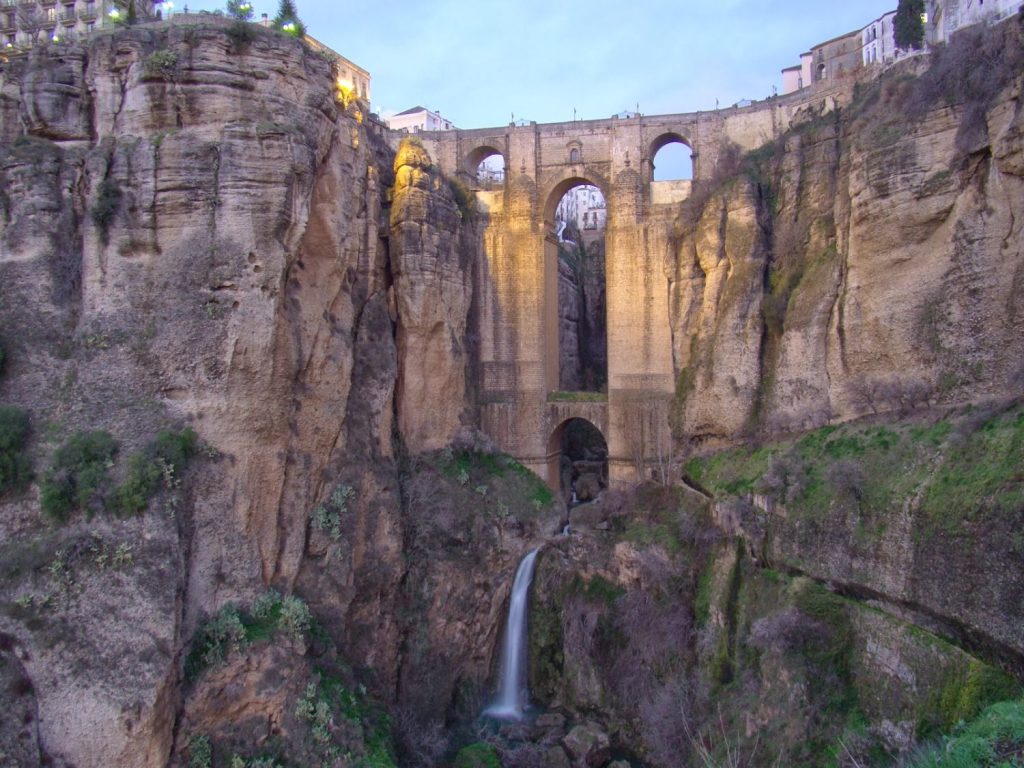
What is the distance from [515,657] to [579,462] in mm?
9061

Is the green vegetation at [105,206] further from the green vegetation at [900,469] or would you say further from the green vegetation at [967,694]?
the green vegetation at [967,694]

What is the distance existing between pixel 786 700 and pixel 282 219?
1155cm

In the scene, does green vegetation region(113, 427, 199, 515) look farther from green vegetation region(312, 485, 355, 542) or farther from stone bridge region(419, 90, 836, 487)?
stone bridge region(419, 90, 836, 487)

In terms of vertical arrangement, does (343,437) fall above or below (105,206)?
below

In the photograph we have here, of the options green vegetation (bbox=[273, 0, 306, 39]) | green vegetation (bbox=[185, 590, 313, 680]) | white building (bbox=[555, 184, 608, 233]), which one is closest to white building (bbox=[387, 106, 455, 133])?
white building (bbox=[555, 184, 608, 233])

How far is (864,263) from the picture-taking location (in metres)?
15.9

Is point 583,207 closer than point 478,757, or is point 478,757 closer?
point 478,757

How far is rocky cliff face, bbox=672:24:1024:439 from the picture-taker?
13.4 meters

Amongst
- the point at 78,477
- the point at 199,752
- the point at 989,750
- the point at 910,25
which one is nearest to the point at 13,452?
the point at 78,477

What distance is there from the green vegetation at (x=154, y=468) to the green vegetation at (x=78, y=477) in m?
0.31

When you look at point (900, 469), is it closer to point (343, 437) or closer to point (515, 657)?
point (515, 657)

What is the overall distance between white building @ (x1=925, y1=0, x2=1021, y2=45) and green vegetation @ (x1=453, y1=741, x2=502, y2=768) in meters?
16.6

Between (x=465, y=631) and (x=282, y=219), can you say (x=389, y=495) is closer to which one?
(x=465, y=631)

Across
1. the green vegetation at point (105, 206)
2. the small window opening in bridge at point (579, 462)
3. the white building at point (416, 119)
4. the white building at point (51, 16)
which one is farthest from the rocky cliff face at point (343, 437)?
the white building at point (416, 119)
